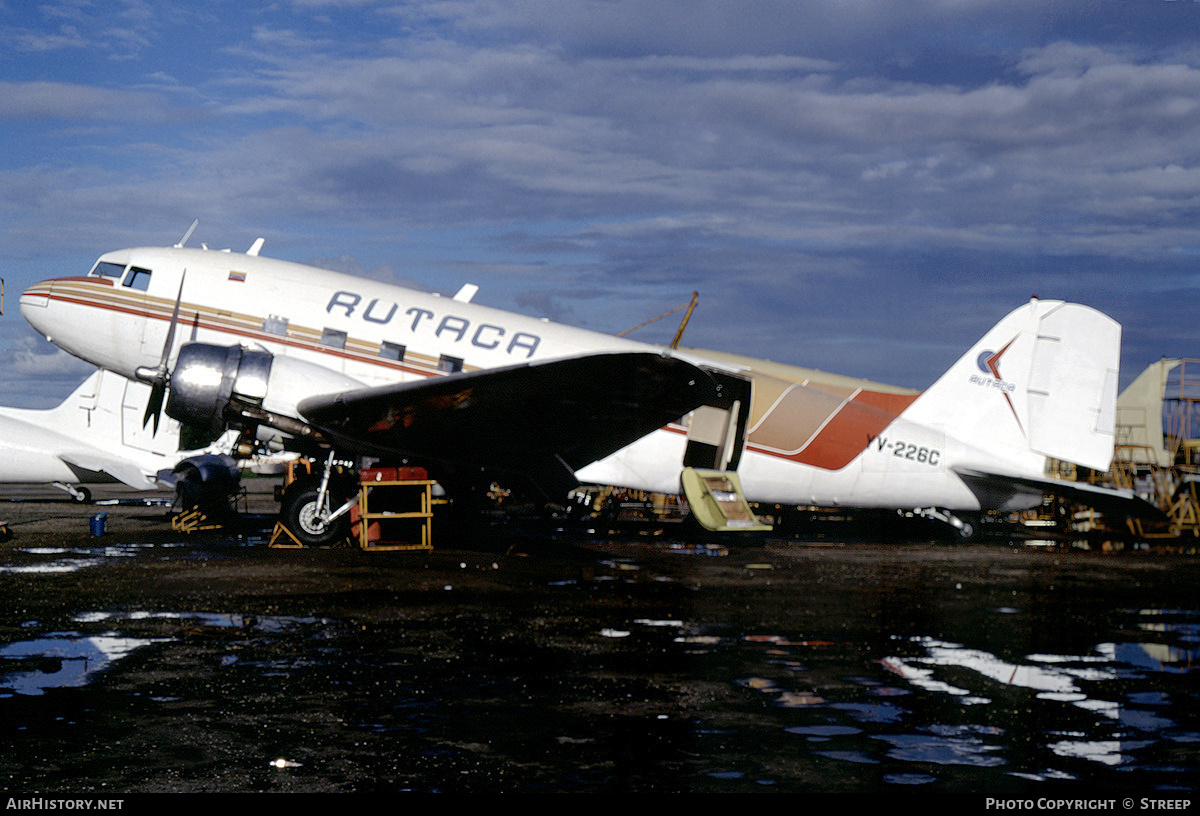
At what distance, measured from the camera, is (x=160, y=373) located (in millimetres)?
17438

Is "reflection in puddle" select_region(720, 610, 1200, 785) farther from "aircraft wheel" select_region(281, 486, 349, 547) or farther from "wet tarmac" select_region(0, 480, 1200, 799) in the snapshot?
"aircraft wheel" select_region(281, 486, 349, 547)

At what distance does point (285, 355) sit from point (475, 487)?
532 cm

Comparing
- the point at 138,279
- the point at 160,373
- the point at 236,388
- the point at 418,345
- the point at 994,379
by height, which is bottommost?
the point at 236,388

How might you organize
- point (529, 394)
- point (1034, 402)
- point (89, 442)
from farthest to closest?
point (89, 442) < point (1034, 402) < point (529, 394)

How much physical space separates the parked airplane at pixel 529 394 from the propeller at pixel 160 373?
4 centimetres

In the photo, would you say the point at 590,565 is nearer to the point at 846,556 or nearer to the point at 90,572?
the point at 846,556

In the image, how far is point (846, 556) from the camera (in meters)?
18.5

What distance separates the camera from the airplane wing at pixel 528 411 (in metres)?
15.0

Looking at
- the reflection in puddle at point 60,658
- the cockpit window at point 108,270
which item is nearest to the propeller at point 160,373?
the cockpit window at point 108,270

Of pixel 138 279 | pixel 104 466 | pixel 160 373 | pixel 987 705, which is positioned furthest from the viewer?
pixel 104 466

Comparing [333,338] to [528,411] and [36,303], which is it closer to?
[528,411]

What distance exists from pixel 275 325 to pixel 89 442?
563 inches

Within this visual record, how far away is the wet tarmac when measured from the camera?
Answer: 5.14 m

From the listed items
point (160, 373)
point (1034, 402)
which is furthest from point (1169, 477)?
point (160, 373)
